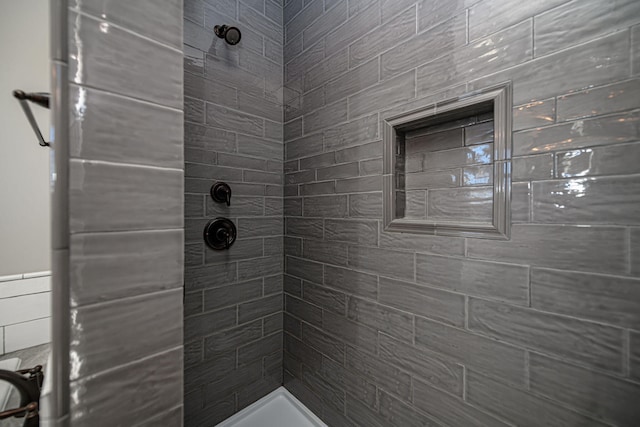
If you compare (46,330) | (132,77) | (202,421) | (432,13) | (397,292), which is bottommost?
(202,421)

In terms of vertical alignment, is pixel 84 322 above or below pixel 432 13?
below

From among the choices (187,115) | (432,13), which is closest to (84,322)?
(187,115)

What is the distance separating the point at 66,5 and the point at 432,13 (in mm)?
1078

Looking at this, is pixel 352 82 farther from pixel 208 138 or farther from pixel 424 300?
pixel 424 300

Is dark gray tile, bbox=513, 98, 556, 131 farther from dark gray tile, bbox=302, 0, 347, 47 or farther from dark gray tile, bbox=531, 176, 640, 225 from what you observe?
dark gray tile, bbox=302, 0, 347, 47

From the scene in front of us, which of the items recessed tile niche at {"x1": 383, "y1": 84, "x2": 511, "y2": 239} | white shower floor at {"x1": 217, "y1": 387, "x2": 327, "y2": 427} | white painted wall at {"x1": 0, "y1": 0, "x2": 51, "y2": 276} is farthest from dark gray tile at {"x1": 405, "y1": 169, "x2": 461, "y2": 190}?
white painted wall at {"x1": 0, "y1": 0, "x2": 51, "y2": 276}

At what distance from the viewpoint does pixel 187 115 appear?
4.01 feet

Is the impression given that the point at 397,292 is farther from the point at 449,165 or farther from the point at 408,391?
the point at 449,165

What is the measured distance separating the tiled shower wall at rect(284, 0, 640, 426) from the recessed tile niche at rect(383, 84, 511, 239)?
0.13ft

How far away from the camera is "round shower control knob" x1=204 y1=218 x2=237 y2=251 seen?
50.6 inches

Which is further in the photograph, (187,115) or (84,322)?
(187,115)

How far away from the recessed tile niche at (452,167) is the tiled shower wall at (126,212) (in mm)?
825

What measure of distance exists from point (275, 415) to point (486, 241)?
1528mm

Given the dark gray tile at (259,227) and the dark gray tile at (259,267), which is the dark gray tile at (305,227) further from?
the dark gray tile at (259,267)
